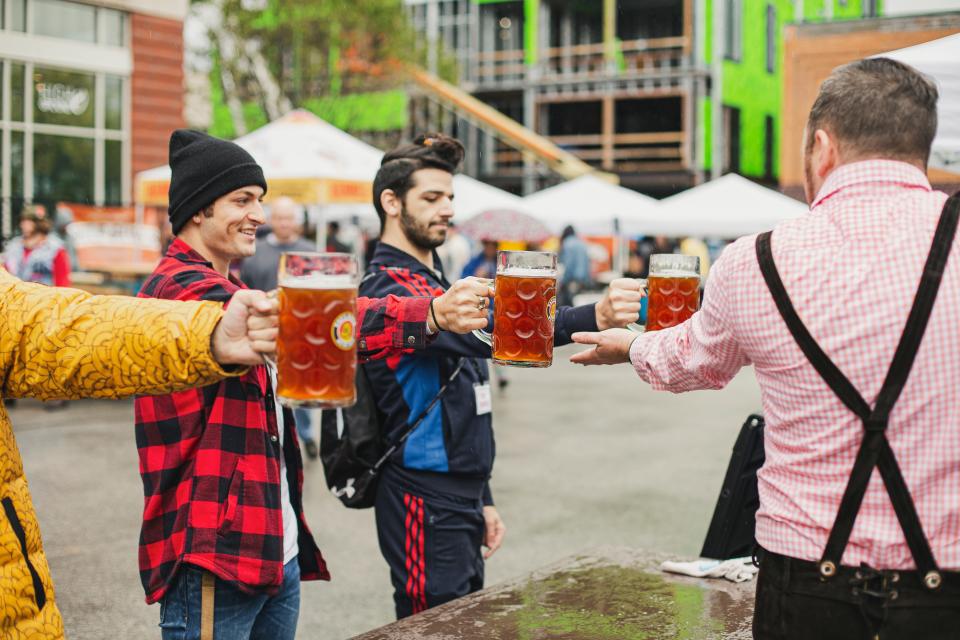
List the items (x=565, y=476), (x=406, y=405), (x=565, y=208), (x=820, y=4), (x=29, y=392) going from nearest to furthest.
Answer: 1. (x=29, y=392)
2. (x=406, y=405)
3. (x=565, y=476)
4. (x=565, y=208)
5. (x=820, y=4)

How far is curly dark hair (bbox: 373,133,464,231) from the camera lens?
3828mm

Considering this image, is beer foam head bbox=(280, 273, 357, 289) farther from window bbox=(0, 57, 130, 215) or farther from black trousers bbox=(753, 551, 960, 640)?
window bbox=(0, 57, 130, 215)

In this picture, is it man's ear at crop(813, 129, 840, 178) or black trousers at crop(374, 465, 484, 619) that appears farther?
black trousers at crop(374, 465, 484, 619)

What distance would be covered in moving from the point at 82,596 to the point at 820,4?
43630 millimetres

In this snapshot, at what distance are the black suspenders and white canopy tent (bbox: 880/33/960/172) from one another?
2.76 metres

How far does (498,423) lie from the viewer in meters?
11.1

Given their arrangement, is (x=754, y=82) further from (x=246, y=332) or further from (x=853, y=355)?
(x=246, y=332)

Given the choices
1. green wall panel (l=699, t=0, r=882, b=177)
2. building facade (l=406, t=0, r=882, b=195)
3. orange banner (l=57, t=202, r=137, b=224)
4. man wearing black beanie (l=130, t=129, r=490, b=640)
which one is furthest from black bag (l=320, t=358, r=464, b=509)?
green wall panel (l=699, t=0, r=882, b=177)

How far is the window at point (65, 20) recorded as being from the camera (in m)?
17.6

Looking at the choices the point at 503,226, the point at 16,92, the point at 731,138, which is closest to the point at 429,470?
the point at 503,226

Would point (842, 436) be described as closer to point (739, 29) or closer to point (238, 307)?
point (238, 307)

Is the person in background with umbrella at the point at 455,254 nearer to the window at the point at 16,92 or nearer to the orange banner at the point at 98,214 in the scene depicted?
the orange banner at the point at 98,214

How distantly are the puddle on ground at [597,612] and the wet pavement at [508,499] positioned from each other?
0.03 meters

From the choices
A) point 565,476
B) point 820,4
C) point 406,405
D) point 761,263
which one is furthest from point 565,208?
point 820,4
